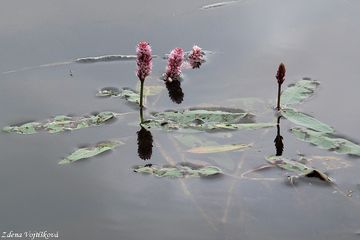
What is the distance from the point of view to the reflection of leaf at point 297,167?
85.3 inches

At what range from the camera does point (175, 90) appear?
2.80 m

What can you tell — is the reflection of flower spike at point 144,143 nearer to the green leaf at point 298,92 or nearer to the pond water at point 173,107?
the pond water at point 173,107

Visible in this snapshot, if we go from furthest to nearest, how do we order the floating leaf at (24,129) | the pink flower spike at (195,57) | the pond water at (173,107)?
1. the pink flower spike at (195,57)
2. the floating leaf at (24,129)
3. the pond water at (173,107)

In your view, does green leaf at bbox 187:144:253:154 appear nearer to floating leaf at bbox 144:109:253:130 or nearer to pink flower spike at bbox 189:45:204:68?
floating leaf at bbox 144:109:253:130

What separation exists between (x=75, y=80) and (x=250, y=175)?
3.62ft

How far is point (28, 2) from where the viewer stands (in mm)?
3691

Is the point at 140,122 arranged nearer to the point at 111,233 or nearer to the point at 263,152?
the point at 263,152

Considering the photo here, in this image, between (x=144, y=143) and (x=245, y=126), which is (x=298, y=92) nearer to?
(x=245, y=126)

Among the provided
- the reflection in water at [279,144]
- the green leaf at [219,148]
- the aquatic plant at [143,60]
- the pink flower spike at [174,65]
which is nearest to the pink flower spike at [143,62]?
the aquatic plant at [143,60]

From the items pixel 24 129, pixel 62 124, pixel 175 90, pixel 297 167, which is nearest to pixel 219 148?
pixel 297 167

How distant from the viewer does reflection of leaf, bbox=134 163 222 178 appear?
7.16 ft

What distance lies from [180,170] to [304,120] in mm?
633

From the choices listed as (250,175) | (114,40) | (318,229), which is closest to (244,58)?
(114,40)

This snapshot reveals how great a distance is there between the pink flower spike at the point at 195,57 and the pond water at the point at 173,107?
4cm
